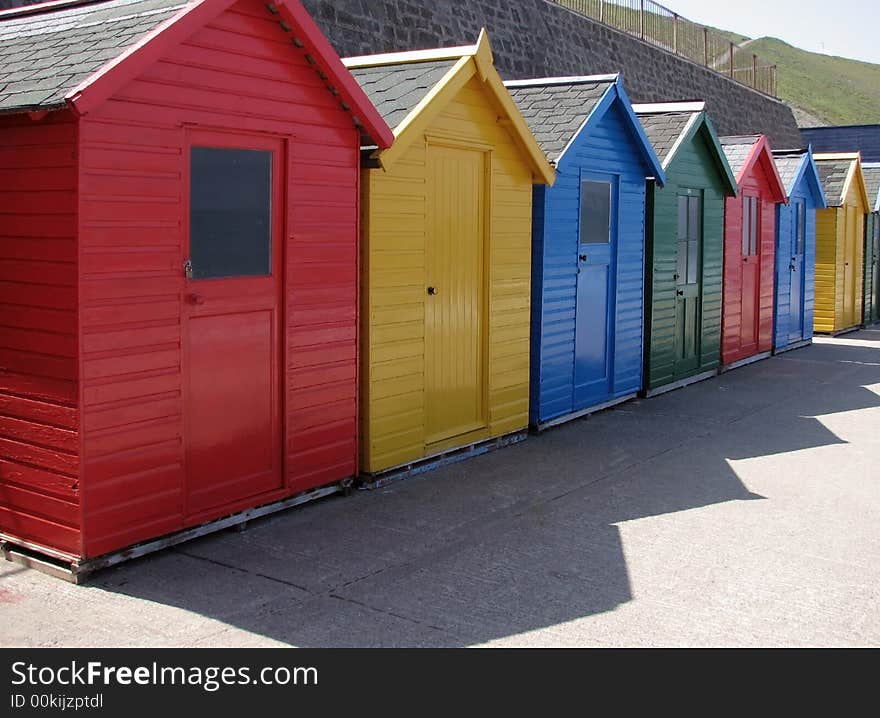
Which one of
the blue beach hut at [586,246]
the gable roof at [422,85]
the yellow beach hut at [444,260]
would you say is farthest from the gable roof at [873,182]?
the gable roof at [422,85]

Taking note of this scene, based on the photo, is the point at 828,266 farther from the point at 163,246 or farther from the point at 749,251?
the point at 163,246

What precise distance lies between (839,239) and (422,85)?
12373 millimetres

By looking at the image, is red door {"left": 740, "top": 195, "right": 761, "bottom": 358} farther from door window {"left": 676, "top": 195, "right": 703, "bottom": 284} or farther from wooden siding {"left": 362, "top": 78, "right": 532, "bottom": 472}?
wooden siding {"left": 362, "top": 78, "right": 532, "bottom": 472}

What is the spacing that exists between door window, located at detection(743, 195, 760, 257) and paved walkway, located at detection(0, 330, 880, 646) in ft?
18.4

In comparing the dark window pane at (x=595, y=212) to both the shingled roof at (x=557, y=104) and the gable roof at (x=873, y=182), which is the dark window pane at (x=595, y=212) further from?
the gable roof at (x=873, y=182)

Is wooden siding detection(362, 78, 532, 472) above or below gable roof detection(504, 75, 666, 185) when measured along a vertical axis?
below

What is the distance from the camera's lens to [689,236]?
1229 cm

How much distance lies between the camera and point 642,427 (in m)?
9.91

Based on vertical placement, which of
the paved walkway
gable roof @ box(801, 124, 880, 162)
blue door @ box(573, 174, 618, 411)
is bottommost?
the paved walkway

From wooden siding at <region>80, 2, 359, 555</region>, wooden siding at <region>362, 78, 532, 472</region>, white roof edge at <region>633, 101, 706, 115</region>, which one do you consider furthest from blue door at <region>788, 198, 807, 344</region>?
wooden siding at <region>80, 2, 359, 555</region>

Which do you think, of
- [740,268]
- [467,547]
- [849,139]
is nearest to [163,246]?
[467,547]

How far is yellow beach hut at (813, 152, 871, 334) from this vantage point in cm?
1803
